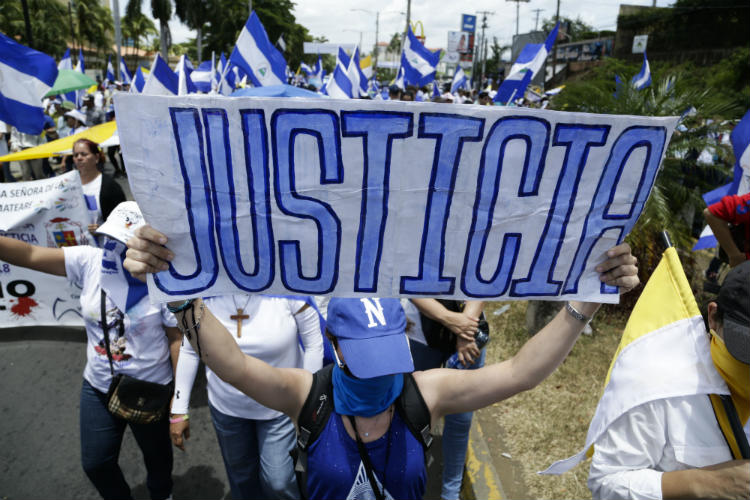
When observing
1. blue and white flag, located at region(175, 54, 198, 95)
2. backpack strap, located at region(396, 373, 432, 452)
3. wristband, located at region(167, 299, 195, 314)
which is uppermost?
blue and white flag, located at region(175, 54, 198, 95)

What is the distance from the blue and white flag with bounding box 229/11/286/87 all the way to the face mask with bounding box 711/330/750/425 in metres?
7.70

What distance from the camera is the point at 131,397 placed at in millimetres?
2486

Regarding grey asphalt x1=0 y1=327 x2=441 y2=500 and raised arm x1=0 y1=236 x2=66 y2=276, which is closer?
raised arm x1=0 y1=236 x2=66 y2=276

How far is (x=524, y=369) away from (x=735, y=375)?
62 cm

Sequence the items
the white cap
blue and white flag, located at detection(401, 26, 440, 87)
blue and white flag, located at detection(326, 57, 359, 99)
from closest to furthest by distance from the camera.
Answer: the white cap
blue and white flag, located at detection(326, 57, 359, 99)
blue and white flag, located at detection(401, 26, 440, 87)

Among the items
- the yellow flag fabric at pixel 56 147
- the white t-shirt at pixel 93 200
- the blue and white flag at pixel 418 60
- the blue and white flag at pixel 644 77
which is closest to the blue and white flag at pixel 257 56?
the yellow flag fabric at pixel 56 147

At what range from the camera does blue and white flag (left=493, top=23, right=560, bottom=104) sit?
20.1 ft

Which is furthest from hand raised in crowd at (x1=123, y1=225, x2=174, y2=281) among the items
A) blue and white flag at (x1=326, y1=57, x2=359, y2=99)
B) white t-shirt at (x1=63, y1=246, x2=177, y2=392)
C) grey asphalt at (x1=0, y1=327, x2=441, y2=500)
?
blue and white flag at (x1=326, y1=57, x2=359, y2=99)

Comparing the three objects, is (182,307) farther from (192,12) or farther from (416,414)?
(192,12)

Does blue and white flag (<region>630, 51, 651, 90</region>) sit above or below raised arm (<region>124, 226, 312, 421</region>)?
above

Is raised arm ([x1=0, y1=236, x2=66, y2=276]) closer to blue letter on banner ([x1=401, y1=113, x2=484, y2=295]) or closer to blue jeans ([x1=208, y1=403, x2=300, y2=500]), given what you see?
blue jeans ([x1=208, y1=403, x2=300, y2=500])

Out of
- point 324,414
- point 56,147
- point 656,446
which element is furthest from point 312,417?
point 56,147

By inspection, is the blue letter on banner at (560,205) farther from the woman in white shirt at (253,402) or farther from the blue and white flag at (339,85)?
the blue and white flag at (339,85)

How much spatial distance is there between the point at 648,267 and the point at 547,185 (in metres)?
4.10
